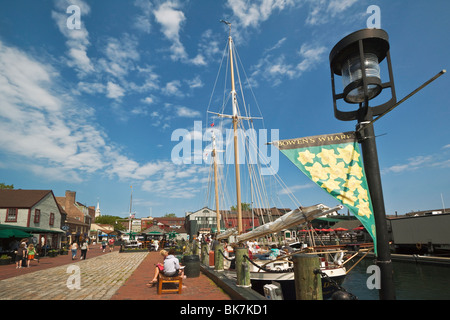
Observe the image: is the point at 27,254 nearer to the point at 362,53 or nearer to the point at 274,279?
the point at 274,279

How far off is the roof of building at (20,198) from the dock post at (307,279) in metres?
36.6

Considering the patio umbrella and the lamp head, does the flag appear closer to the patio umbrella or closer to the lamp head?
the lamp head

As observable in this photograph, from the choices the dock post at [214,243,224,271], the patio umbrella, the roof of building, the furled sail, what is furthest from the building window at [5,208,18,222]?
the furled sail

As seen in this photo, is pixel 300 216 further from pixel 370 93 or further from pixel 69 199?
pixel 69 199

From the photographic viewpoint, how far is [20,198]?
33.2 metres

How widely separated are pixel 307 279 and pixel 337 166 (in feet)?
6.40

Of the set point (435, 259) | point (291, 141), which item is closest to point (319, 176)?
point (291, 141)

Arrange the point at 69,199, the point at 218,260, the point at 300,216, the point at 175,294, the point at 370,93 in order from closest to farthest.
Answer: the point at 370,93
the point at 175,294
the point at 300,216
the point at 218,260
the point at 69,199

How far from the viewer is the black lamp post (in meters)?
3.82

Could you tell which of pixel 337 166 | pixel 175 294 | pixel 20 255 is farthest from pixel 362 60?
pixel 20 255

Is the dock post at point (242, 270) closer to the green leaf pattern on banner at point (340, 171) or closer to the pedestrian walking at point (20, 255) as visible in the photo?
the green leaf pattern on banner at point (340, 171)

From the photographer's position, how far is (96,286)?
9531 mm

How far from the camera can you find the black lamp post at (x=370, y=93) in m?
3.82

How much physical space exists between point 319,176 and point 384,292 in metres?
1.80
